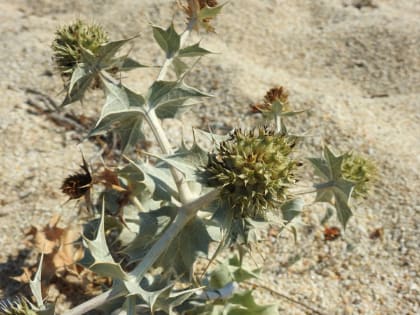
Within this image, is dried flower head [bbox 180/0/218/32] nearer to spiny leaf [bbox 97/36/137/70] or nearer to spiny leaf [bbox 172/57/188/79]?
spiny leaf [bbox 172/57/188/79]

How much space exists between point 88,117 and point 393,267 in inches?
87.4

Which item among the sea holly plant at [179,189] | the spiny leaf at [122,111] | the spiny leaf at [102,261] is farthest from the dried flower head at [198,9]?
the spiny leaf at [102,261]

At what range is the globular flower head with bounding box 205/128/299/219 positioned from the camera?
1.59m

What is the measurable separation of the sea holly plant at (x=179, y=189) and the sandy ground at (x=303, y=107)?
340 mm

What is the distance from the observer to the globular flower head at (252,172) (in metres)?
1.59

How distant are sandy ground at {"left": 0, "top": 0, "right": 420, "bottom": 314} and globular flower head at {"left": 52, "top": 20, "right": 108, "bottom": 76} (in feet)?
0.98

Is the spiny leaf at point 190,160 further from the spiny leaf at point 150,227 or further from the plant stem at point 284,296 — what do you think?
A: the plant stem at point 284,296

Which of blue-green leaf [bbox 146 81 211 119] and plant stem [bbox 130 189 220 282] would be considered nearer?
plant stem [bbox 130 189 220 282]

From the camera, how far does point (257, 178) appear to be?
159cm

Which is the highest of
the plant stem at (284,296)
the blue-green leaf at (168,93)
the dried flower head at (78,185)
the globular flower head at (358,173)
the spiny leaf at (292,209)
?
the blue-green leaf at (168,93)

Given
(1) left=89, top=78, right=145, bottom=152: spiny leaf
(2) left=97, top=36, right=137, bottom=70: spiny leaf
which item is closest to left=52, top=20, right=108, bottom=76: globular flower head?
(2) left=97, top=36, right=137, bottom=70: spiny leaf

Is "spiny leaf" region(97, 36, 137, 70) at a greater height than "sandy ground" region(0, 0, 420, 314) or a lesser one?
greater

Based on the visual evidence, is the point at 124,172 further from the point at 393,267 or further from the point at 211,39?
the point at 211,39

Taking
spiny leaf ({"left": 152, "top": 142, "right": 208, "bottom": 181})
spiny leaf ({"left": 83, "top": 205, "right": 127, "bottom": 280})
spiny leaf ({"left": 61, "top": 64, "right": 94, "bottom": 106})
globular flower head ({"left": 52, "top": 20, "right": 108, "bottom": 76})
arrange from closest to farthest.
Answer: spiny leaf ({"left": 83, "top": 205, "right": 127, "bottom": 280}), spiny leaf ({"left": 152, "top": 142, "right": 208, "bottom": 181}), spiny leaf ({"left": 61, "top": 64, "right": 94, "bottom": 106}), globular flower head ({"left": 52, "top": 20, "right": 108, "bottom": 76})
